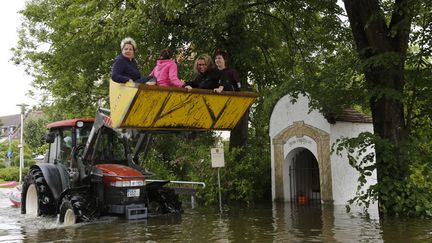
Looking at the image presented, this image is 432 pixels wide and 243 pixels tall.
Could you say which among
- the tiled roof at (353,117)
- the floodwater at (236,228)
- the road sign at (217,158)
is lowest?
the floodwater at (236,228)

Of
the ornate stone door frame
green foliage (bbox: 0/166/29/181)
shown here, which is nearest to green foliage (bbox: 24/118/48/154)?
green foliage (bbox: 0/166/29/181)

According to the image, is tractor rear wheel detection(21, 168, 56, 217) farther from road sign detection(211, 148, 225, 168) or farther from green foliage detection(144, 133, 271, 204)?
green foliage detection(144, 133, 271, 204)

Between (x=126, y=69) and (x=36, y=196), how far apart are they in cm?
618

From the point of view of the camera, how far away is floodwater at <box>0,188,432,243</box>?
312 inches

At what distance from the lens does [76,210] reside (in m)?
10.4

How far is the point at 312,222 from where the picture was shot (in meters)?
9.94

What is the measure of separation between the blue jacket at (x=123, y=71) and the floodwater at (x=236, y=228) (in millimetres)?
2717

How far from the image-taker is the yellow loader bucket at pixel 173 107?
8.06 meters

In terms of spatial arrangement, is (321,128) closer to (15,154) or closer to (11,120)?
(15,154)

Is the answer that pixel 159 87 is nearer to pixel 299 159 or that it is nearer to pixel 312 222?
pixel 312 222

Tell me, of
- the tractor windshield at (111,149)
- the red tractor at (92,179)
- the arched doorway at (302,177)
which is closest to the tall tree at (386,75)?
the arched doorway at (302,177)

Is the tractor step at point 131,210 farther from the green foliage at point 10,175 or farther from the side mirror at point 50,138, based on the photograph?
the green foliage at point 10,175

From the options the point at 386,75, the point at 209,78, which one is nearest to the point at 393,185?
the point at 386,75

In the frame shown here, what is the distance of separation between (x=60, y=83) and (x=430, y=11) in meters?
15.3
